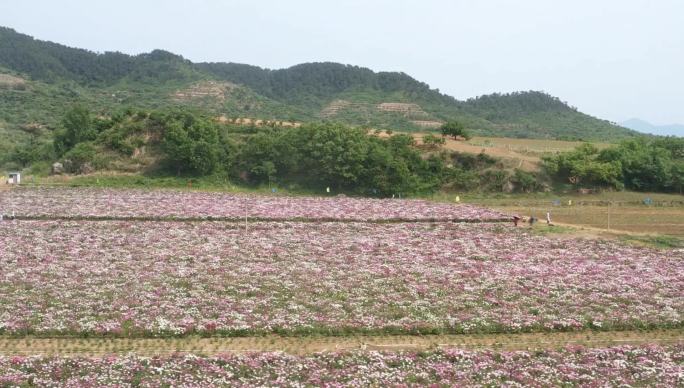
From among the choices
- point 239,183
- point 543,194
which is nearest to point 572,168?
point 543,194

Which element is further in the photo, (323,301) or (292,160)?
(292,160)

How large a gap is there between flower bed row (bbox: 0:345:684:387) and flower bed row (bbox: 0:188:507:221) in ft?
78.7

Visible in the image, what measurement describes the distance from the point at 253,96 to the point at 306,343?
126m

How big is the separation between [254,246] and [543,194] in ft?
124

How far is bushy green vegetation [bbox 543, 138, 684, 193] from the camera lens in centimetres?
6306

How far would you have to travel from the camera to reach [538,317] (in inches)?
886

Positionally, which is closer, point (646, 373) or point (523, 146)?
point (646, 373)

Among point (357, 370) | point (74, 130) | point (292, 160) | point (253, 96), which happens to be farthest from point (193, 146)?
point (253, 96)

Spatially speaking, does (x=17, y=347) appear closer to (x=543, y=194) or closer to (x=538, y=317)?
(x=538, y=317)

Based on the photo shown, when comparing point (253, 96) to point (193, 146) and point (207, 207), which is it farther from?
point (207, 207)

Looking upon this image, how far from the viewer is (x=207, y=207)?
45.0 metres

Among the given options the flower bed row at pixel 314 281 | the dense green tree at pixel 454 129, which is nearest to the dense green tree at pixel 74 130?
the flower bed row at pixel 314 281

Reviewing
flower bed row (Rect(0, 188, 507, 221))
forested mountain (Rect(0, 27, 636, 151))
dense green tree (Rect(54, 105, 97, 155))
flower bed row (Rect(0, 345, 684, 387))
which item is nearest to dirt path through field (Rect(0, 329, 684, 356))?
flower bed row (Rect(0, 345, 684, 387))

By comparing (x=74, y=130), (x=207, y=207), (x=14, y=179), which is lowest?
(x=207, y=207)
